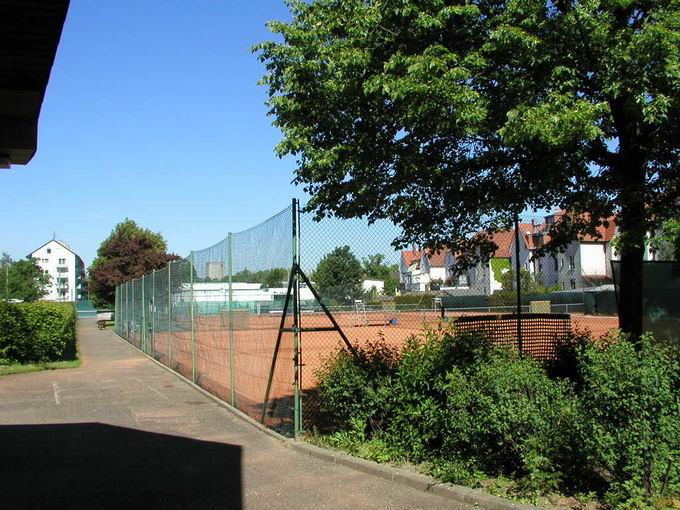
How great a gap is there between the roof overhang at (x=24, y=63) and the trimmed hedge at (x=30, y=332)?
11.1 metres

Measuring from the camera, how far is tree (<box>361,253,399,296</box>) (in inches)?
324

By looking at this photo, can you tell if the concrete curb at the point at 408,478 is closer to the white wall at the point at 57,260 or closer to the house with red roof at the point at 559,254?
the house with red roof at the point at 559,254

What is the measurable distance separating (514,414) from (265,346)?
4429 mm

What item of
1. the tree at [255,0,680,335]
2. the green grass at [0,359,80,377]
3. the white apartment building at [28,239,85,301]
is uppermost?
the white apartment building at [28,239,85,301]

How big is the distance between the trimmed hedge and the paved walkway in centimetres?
580

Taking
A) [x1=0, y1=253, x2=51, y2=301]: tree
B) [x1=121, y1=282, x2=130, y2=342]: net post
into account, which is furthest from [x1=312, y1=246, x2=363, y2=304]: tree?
[x1=0, y1=253, x2=51, y2=301]: tree

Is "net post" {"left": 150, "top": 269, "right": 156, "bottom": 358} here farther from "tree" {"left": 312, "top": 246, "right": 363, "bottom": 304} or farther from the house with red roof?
"tree" {"left": 312, "top": 246, "right": 363, "bottom": 304}

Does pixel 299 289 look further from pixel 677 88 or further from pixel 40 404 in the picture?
pixel 40 404

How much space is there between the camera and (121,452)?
304 inches

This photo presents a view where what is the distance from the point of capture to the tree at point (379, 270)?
324 inches

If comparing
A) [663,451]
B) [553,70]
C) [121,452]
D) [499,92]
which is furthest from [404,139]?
[121,452]

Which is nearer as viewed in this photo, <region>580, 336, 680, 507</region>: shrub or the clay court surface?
<region>580, 336, 680, 507</region>: shrub

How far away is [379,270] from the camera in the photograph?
8320 mm

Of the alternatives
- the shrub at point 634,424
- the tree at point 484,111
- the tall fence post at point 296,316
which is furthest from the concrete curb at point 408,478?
the tree at point 484,111
